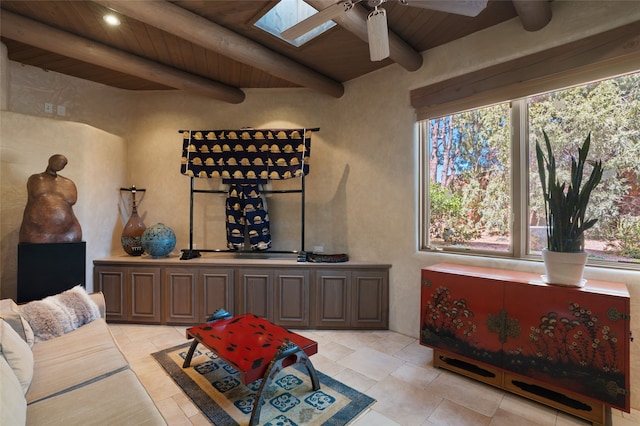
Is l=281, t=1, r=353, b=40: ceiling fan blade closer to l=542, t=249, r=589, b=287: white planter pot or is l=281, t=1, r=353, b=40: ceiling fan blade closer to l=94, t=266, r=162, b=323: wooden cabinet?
l=542, t=249, r=589, b=287: white planter pot

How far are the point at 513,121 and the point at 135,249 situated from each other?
4.53 meters

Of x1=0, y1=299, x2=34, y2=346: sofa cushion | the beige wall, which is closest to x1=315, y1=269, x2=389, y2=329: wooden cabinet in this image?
the beige wall

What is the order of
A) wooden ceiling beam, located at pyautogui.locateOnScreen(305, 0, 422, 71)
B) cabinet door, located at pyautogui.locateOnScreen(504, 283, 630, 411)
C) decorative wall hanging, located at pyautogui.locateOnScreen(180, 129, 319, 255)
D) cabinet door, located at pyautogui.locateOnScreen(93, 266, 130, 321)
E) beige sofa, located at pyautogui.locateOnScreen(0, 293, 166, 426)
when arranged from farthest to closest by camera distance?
decorative wall hanging, located at pyautogui.locateOnScreen(180, 129, 319, 255)
cabinet door, located at pyautogui.locateOnScreen(93, 266, 130, 321)
wooden ceiling beam, located at pyautogui.locateOnScreen(305, 0, 422, 71)
cabinet door, located at pyautogui.locateOnScreen(504, 283, 630, 411)
beige sofa, located at pyautogui.locateOnScreen(0, 293, 166, 426)

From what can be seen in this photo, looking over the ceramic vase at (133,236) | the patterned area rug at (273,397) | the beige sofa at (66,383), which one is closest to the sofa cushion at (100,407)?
the beige sofa at (66,383)

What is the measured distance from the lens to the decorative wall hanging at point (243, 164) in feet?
12.0

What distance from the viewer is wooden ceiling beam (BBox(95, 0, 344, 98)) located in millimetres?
2199

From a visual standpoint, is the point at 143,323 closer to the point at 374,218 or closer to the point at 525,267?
the point at 374,218

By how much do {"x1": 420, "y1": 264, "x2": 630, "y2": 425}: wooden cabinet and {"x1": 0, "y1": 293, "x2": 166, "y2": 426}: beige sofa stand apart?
2.20 meters

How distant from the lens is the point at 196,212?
161 inches

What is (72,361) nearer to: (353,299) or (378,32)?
(353,299)

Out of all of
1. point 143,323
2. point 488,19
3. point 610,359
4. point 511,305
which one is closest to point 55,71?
point 143,323

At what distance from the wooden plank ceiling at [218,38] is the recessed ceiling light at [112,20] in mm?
43

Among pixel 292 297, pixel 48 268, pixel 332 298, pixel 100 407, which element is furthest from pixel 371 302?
pixel 48 268

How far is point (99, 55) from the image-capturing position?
9.52ft
